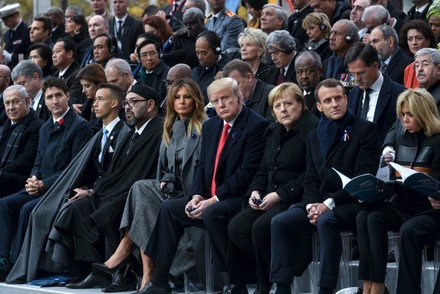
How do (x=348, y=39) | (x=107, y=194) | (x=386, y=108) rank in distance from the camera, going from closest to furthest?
(x=386, y=108) → (x=107, y=194) → (x=348, y=39)

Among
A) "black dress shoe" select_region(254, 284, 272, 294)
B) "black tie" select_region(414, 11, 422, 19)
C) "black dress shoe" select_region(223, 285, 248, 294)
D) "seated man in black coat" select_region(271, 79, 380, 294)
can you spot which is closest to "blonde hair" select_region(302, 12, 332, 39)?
"black tie" select_region(414, 11, 422, 19)

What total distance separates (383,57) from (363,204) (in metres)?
3.08

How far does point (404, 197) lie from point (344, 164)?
0.58 metres

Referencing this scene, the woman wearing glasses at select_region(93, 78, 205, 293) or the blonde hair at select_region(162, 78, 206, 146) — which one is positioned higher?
the blonde hair at select_region(162, 78, 206, 146)

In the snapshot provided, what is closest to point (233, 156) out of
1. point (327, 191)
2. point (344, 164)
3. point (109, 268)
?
point (327, 191)

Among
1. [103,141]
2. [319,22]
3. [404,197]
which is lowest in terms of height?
[404,197]

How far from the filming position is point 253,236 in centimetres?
964

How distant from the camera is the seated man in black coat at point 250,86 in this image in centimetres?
1139

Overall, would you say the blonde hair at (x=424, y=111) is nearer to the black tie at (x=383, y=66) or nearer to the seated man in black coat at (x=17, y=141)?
the black tie at (x=383, y=66)

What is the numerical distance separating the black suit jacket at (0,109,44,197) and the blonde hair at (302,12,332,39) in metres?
3.14

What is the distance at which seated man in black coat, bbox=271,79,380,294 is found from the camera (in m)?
9.13

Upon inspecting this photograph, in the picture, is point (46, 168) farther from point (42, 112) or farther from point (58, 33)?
point (58, 33)

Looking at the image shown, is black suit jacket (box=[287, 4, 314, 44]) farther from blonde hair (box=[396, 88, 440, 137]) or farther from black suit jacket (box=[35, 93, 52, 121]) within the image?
blonde hair (box=[396, 88, 440, 137])

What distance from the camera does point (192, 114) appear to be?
1083 cm
